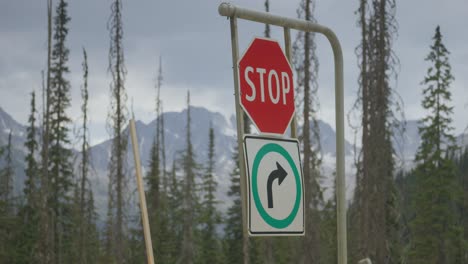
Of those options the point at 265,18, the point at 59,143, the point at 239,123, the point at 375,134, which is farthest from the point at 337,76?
the point at 59,143

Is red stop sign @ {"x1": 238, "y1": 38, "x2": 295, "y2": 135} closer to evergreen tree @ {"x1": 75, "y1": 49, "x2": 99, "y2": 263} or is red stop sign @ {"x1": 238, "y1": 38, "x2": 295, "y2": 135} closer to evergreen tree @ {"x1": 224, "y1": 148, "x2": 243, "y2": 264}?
evergreen tree @ {"x1": 75, "y1": 49, "x2": 99, "y2": 263}

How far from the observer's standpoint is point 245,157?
15.7ft

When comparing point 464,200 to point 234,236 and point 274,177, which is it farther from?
point 274,177

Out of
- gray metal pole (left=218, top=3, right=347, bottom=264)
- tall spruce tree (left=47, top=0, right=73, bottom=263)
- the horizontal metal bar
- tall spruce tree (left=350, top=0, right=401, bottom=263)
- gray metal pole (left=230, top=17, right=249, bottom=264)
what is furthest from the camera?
tall spruce tree (left=47, top=0, right=73, bottom=263)

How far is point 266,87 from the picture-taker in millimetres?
4957

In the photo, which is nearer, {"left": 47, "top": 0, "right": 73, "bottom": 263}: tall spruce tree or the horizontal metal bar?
the horizontal metal bar

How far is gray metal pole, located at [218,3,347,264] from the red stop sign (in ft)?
0.93

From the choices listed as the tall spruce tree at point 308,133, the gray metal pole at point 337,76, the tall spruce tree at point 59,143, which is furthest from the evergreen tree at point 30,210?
the gray metal pole at point 337,76

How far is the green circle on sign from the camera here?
4.75 m

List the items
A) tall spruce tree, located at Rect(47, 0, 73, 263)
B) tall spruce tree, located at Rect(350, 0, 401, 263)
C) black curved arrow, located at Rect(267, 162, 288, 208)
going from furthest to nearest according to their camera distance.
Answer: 1. tall spruce tree, located at Rect(47, 0, 73, 263)
2. tall spruce tree, located at Rect(350, 0, 401, 263)
3. black curved arrow, located at Rect(267, 162, 288, 208)

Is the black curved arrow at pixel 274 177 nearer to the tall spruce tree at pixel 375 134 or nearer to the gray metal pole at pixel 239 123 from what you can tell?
the gray metal pole at pixel 239 123

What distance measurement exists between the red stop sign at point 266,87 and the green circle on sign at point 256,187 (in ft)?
0.40

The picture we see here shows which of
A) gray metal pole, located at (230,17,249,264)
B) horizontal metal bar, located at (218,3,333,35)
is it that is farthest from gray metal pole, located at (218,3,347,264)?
gray metal pole, located at (230,17,249,264)

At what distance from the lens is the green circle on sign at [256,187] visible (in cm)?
475
